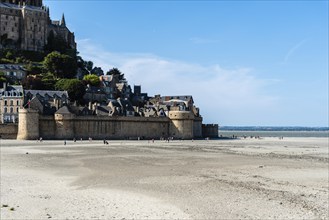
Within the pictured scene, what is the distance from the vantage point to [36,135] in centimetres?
5231

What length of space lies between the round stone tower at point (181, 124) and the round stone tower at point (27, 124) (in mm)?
22036

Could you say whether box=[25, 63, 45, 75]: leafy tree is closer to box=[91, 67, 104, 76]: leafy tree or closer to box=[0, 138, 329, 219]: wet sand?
box=[91, 67, 104, 76]: leafy tree

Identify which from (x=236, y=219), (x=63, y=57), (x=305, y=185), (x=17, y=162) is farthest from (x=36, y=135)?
(x=236, y=219)

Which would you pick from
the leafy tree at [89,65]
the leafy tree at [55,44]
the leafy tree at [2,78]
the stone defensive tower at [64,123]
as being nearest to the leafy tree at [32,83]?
the leafy tree at [2,78]

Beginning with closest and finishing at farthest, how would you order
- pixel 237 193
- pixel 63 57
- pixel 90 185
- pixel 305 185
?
1. pixel 237 193
2. pixel 90 185
3. pixel 305 185
4. pixel 63 57

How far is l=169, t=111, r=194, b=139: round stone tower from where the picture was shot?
210 feet

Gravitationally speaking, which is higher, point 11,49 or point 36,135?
point 11,49

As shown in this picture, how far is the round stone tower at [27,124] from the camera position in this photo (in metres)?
51.1

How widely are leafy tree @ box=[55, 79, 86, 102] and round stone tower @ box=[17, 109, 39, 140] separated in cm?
1170

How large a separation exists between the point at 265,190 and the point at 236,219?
5.17m

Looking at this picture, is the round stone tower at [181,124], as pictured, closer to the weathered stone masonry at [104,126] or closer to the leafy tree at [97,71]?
the weathered stone masonry at [104,126]

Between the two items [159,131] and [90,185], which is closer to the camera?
[90,185]

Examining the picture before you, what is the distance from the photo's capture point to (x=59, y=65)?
70.3 metres

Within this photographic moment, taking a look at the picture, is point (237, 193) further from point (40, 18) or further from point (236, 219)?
point (40, 18)
